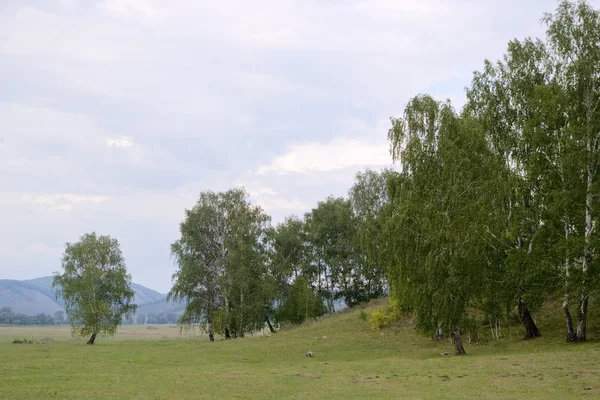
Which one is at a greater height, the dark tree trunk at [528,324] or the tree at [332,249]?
the tree at [332,249]

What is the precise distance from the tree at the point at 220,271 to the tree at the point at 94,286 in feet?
22.3

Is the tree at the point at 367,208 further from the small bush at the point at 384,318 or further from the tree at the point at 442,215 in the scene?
the tree at the point at 442,215

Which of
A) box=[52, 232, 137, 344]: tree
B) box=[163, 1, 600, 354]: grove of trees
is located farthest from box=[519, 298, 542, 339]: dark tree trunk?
box=[52, 232, 137, 344]: tree

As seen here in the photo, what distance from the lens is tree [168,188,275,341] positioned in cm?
6944

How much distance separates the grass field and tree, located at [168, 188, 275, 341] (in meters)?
20.6

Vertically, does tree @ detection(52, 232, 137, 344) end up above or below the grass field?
above

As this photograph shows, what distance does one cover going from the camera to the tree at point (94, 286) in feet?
221

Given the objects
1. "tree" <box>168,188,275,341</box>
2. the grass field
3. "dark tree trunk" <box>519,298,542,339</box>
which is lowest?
A: the grass field

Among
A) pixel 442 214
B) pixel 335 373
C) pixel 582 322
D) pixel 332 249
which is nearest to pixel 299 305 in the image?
pixel 332 249

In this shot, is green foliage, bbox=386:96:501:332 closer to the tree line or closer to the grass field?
the tree line

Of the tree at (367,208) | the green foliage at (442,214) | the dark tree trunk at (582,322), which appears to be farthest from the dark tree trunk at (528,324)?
the tree at (367,208)

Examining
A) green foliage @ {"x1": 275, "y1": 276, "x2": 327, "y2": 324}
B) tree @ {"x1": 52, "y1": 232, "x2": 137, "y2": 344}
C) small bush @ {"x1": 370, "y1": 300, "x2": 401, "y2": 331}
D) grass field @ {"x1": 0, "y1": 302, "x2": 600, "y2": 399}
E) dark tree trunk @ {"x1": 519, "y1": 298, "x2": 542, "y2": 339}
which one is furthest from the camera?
green foliage @ {"x1": 275, "y1": 276, "x2": 327, "y2": 324}

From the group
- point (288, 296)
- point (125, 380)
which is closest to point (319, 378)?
point (125, 380)

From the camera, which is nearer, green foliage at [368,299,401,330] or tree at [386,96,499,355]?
tree at [386,96,499,355]
